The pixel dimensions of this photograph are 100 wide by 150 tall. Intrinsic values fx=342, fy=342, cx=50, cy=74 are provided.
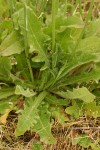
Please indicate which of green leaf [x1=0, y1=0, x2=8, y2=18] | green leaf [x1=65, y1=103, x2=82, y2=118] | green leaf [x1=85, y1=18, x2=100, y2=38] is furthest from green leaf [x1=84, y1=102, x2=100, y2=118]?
green leaf [x1=0, y1=0, x2=8, y2=18]

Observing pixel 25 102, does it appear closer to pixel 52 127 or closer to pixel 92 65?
pixel 52 127

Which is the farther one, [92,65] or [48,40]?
[92,65]

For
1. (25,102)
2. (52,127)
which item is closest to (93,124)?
(52,127)

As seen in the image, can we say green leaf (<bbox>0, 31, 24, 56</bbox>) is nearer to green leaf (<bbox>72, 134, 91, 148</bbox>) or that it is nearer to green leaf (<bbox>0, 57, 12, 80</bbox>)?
green leaf (<bbox>0, 57, 12, 80</bbox>)

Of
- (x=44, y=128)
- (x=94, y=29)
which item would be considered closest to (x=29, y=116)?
(x=44, y=128)

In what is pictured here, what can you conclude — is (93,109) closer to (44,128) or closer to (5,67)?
(44,128)

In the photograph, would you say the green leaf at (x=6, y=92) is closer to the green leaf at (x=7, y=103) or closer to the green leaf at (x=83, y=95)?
the green leaf at (x=7, y=103)
